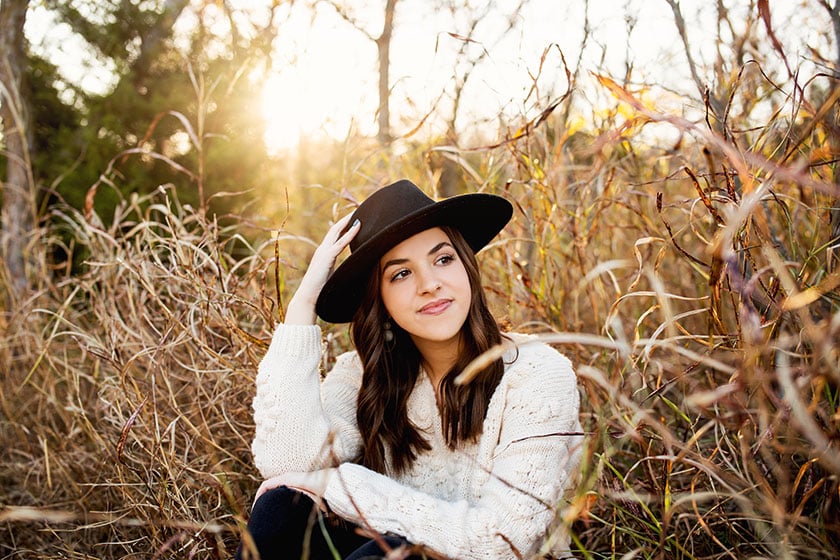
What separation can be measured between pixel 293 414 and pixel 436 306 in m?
0.57

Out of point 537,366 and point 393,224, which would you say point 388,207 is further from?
point 537,366

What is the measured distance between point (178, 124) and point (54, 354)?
2028mm

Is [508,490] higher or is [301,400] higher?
[301,400]

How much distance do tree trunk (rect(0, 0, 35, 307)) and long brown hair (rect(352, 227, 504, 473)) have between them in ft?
9.43

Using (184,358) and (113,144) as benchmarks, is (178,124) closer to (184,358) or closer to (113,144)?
(113,144)

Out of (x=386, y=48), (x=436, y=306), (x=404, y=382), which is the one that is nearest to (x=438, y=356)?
(x=404, y=382)

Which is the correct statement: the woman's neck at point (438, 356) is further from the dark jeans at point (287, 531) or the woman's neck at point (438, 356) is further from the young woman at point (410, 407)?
→ the dark jeans at point (287, 531)

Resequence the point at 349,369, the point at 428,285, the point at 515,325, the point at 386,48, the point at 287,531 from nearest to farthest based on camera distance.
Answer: the point at 287,531 < the point at 428,285 < the point at 349,369 < the point at 515,325 < the point at 386,48

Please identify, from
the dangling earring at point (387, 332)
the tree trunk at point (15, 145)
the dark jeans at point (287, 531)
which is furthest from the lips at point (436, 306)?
the tree trunk at point (15, 145)

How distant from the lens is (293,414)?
2.02m

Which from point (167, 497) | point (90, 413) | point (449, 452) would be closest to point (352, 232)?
point (449, 452)

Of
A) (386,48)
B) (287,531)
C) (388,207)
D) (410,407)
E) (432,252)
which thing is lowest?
(287,531)

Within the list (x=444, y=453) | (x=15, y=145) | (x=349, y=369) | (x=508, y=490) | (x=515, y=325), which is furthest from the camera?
(x=15, y=145)

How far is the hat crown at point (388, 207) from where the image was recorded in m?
2.01
